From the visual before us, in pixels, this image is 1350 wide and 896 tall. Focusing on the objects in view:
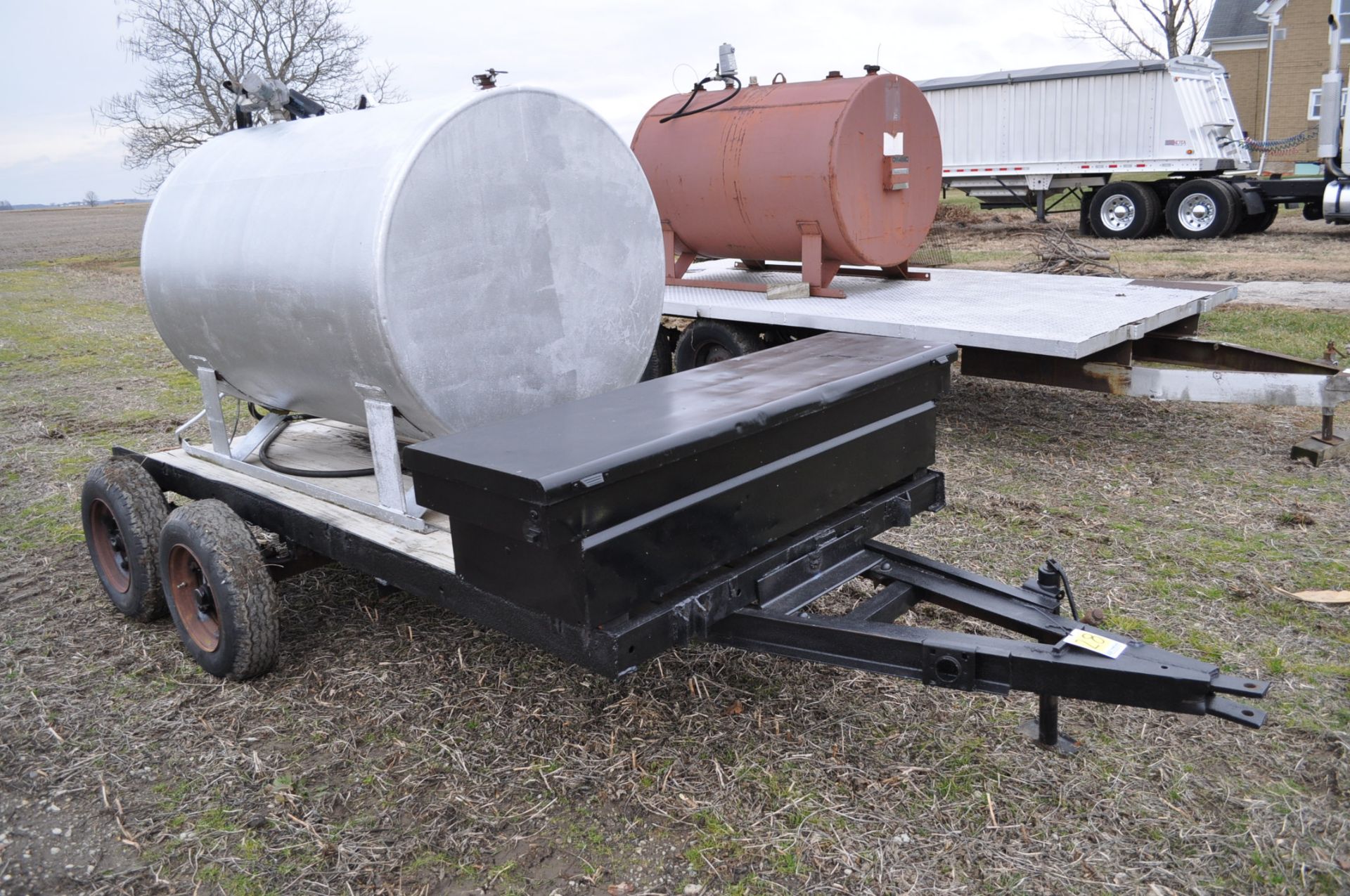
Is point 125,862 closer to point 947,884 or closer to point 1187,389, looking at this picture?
point 947,884

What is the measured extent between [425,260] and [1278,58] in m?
35.8

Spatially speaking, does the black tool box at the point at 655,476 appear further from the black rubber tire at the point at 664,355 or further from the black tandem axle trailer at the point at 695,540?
the black rubber tire at the point at 664,355

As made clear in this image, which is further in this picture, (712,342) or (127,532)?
(712,342)

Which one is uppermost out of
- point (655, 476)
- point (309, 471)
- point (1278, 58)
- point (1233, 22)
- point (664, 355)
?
point (1233, 22)

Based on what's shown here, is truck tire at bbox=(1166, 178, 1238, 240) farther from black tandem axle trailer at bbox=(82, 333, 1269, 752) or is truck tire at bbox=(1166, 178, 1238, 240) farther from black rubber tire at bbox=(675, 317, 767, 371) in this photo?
black tandem axle trailer at bbox=(82, 333, 1269, 752)

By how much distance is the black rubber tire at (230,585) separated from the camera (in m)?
3.59

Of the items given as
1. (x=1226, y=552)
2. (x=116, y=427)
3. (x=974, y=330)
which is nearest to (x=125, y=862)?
(x=1226, y=552)

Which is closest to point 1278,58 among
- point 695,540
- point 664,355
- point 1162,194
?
point 1162,194

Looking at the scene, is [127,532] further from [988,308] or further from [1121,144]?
[1121,144]

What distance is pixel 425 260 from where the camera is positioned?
330cm

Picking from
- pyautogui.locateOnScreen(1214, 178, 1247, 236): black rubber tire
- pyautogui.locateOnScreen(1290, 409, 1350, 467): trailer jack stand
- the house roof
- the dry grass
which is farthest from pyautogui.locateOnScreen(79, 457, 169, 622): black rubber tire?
the house roof

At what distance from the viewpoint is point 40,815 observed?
3143 mm

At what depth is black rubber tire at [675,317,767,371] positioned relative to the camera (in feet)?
24.3

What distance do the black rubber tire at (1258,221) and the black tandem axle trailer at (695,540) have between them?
17280 mm
